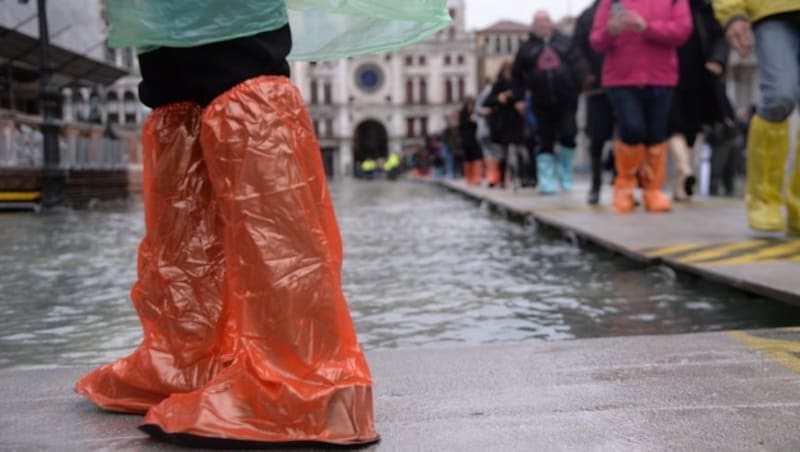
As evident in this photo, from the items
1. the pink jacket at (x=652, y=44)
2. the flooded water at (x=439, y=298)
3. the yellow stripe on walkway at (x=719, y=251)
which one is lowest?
the flooded water at (x=439, y=298)

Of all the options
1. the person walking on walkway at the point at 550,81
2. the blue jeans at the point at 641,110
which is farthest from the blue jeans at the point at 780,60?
the person walking on walkway at the point at 550,81

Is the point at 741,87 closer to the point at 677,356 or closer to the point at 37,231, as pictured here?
the point at 37,231

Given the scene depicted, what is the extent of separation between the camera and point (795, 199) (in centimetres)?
545

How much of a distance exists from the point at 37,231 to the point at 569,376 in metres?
6.89

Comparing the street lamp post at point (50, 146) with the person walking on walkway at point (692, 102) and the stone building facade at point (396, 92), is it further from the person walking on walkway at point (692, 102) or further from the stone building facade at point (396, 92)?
the stone building facade at point (396, 92)

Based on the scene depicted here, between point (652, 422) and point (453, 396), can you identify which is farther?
Result: point (453, 396)

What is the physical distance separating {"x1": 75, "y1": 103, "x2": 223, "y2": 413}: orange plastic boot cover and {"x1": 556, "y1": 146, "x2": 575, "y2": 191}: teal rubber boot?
11141 millimetres

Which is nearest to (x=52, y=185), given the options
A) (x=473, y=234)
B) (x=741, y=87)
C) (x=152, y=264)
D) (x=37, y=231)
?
(x=37, y=231)

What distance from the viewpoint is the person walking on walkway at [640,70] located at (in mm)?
7602

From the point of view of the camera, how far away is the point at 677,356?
8.55 feet

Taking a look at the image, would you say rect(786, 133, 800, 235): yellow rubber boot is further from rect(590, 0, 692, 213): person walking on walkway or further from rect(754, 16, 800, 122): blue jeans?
rect(590, 0, 692, 213): person walking on walkway

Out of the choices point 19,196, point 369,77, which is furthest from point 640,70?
point 369,77

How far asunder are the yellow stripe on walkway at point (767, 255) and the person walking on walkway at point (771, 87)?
558 millimetres

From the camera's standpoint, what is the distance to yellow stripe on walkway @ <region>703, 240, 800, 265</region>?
176 inches
